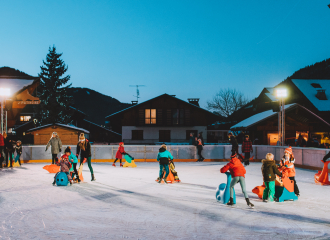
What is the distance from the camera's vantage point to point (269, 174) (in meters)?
6.45

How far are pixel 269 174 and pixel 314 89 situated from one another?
34033 millimetres

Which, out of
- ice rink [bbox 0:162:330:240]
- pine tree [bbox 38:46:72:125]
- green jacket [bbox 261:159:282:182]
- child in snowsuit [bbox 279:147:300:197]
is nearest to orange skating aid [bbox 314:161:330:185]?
ice rink [bbox 0:162:330:240]

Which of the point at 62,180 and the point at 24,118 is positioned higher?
the point at 24,118

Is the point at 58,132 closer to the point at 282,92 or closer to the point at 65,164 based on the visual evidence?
the point at 65,164

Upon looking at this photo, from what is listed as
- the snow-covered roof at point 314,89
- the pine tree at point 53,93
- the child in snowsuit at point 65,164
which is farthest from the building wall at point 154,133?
the child in snowsuit at point 65,164

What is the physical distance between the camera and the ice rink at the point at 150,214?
14.6 ft

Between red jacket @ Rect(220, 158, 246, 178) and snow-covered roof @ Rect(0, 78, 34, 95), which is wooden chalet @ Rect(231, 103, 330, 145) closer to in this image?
snow-covered roof @ Rect(0, 78, 34, 95)

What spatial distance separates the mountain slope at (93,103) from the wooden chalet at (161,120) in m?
67.5

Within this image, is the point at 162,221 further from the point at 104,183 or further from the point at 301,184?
the point at 301,184

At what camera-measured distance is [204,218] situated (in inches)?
209

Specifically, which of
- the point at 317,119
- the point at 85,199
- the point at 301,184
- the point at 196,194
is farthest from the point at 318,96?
the point at 85,199

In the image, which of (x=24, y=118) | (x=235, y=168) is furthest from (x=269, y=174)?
(x=24, y=118)

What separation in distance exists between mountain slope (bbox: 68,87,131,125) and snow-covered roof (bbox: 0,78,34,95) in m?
76.8

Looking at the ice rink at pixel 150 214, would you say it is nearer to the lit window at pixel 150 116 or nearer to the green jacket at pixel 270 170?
the green jacket at pixel 270 170
